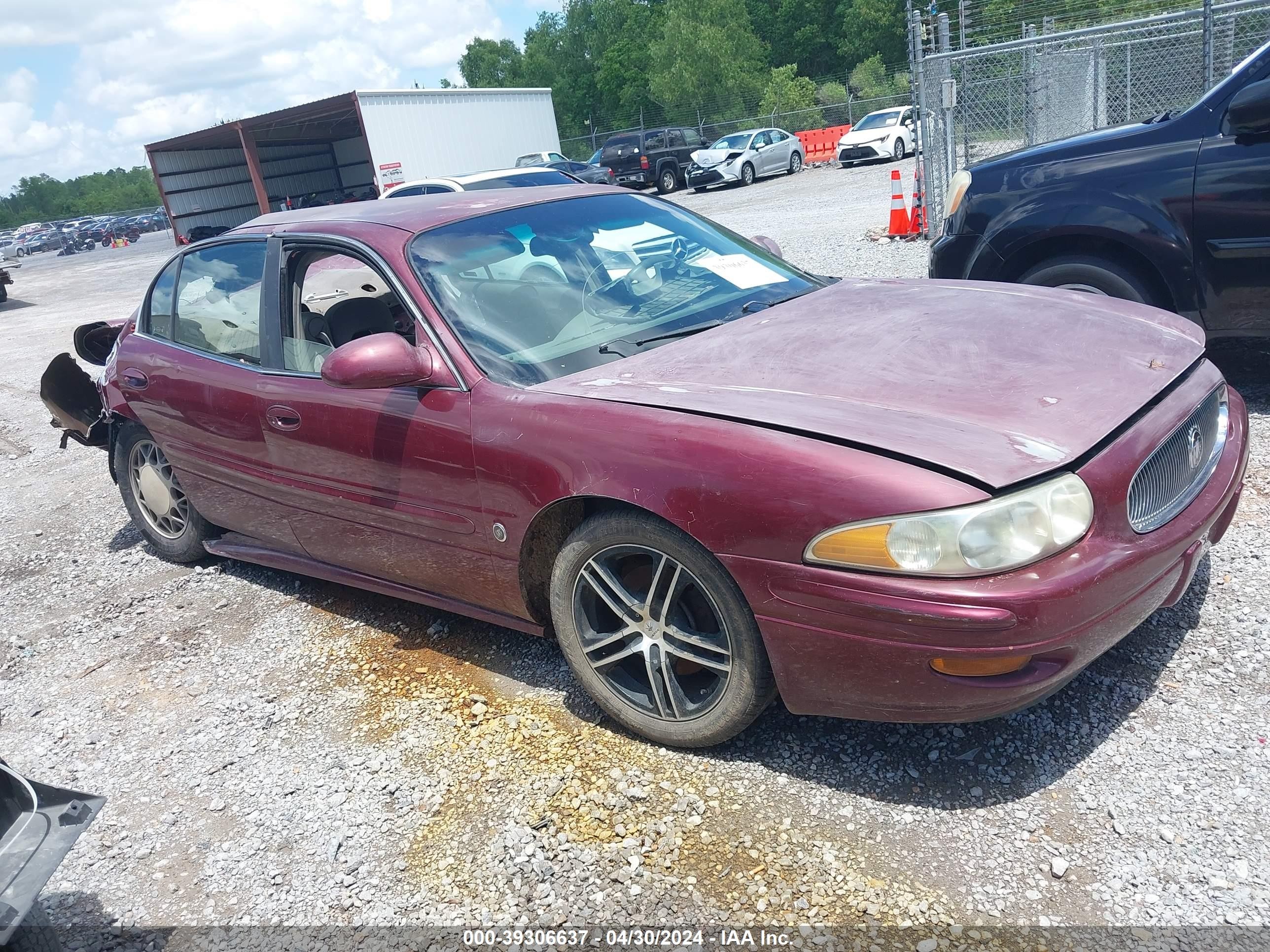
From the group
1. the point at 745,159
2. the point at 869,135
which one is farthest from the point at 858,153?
the point at 745,159

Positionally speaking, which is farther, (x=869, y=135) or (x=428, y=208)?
(x=869, y=135)

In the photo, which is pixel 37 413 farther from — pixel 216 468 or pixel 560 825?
pixel 560 825

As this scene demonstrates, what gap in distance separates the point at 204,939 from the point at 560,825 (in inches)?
36.9

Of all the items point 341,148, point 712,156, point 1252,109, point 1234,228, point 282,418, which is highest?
point 341,148

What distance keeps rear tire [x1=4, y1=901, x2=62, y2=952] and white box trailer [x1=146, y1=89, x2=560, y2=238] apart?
23.2 meters

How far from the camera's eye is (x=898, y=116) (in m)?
26.2

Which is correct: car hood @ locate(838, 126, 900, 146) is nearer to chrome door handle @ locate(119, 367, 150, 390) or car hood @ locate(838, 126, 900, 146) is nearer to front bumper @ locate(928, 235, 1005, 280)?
front bumper @ locate(928, 235, 1005, 280)

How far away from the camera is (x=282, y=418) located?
144 inches

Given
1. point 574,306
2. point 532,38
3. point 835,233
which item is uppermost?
point 532,38

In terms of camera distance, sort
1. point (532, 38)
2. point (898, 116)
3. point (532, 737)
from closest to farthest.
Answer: point (532, 737) → point (898, 116) → point (532, 38)

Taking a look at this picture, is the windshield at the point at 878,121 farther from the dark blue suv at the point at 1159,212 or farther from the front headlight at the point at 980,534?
the front headlight at the point at 980,534

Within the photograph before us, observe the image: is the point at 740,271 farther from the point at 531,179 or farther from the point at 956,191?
the point at 531,179

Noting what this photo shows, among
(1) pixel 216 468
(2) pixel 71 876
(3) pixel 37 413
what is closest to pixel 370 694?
(2) pixel 71 876

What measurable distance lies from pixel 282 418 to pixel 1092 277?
379cm
